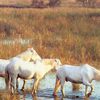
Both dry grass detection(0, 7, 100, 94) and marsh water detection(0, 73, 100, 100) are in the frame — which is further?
dry grass detection(0, 7, 100, 94)

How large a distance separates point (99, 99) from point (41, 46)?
8984mm

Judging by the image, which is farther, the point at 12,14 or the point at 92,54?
the point at 12,14

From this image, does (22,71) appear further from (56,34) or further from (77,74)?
(56,34)

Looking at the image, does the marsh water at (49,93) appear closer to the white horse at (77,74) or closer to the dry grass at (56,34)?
the white horse at (77,74)

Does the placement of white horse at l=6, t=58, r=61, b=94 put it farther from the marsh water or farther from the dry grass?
the dry grass

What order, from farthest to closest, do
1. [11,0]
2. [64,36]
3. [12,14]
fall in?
[11,0] → [12,14] → [64,36]

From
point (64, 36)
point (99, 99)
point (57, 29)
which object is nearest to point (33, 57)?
point (99, 99)

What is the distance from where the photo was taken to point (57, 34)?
92.9ft

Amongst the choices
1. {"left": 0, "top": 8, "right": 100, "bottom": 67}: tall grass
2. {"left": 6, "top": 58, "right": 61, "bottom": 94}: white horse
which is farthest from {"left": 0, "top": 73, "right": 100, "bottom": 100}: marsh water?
{"left": 0, "top": 8, "right": 100, "bottom": 67}: tall grass

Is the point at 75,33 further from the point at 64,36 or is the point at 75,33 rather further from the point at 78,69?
the point at 78,69

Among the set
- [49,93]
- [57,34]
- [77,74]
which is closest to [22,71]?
[49,93]

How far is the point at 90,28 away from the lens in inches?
1190

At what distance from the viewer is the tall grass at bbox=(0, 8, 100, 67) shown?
22984 millimetres

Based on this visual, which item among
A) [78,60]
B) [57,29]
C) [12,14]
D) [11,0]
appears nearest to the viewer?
[78,60]
